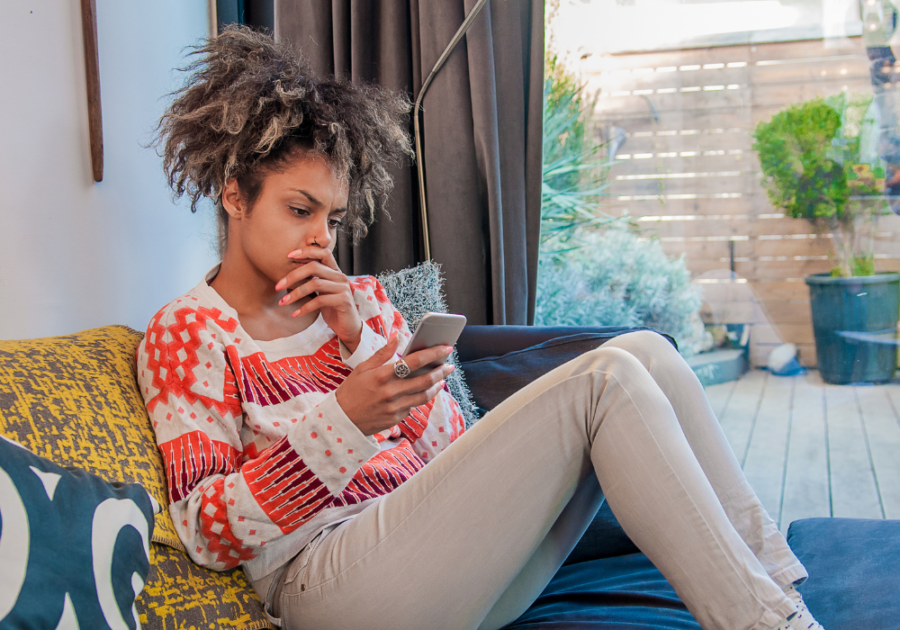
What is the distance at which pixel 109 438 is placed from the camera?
3.08 feet

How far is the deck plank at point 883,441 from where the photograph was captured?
80.5 inches

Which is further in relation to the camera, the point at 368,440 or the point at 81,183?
the point at 81,183

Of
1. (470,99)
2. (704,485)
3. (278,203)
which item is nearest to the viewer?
(704,485)

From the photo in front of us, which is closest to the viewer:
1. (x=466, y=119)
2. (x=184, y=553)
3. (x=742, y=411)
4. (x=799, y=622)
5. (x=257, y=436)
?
(x=799, y=622)

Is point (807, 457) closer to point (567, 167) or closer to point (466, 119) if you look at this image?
point (567, 167)

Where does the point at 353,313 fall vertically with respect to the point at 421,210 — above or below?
below

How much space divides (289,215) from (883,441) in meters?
1.83

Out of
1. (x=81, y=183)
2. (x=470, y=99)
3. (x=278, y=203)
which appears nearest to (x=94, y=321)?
(x=81, y=183)

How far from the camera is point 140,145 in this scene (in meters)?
1.58

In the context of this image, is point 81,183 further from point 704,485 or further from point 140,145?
point 704,485

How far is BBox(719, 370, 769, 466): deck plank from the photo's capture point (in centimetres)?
220

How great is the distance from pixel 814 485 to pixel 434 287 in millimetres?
1346

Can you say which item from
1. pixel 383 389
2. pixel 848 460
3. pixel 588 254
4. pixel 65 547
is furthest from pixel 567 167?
pixel 65 547

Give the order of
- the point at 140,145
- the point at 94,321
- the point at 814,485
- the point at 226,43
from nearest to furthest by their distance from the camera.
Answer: the point at 226,43, the point at 94,321, the point at 140,145, the point at 814,485
